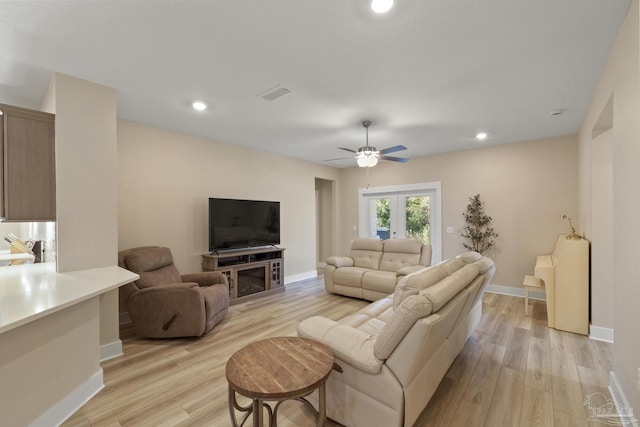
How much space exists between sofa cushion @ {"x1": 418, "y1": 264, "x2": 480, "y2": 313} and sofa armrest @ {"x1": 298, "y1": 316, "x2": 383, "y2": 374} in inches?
19.1

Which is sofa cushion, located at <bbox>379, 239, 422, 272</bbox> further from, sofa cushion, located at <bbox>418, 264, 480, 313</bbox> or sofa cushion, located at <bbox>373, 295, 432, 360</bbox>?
sofa cushion, located at <bbox>373, 295, 432, 360</bbox>

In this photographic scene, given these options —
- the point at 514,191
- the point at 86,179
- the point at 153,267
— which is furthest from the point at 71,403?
the point at 514,191

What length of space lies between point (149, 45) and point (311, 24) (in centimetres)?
129

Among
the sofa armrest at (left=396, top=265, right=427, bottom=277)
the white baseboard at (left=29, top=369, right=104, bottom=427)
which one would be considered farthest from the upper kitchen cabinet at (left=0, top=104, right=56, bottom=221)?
the sofa armrest at (left=396, top=265, right=427, bottom=277)

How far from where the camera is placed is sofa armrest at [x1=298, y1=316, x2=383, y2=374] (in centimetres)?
163

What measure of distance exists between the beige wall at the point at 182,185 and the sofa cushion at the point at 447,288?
3.75 metres

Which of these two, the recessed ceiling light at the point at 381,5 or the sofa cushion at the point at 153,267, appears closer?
the recessed ceiling light at the point at 381,5

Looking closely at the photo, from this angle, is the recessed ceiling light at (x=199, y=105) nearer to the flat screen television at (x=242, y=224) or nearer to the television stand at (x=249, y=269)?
the flat screen television at (x=242, y=224)

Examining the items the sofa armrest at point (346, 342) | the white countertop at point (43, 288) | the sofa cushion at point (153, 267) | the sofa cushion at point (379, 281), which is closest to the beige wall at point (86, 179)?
the white countertop at point (43, 288)

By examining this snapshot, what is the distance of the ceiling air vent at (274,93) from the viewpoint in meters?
2.77

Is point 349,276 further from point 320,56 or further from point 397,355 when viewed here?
point 320,56

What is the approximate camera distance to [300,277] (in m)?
6.10

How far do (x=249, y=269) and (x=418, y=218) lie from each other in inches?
148

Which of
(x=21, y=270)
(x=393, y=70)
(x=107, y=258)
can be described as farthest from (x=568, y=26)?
(x=21, y=270)
